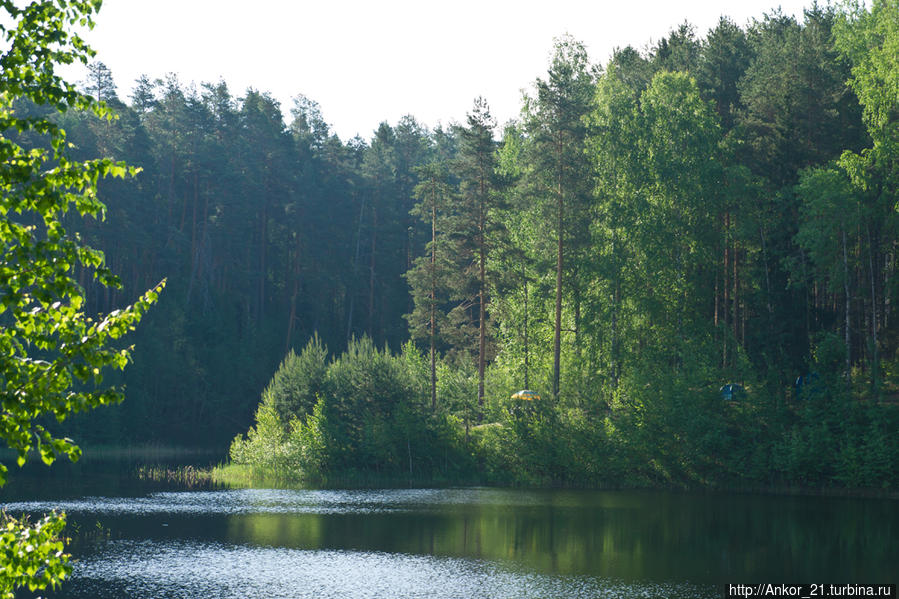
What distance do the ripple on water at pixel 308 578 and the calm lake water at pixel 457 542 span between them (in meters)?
0.05

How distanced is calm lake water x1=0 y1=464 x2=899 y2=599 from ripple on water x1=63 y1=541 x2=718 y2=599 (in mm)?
52

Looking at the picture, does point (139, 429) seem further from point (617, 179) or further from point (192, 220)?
point (617, 179)

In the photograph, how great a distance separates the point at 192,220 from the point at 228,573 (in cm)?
5952

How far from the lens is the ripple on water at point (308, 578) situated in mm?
21125

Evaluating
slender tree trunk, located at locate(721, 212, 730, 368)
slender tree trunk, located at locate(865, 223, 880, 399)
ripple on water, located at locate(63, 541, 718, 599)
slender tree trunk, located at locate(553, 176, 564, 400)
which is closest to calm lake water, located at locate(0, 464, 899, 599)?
ripple on water, located at locate(63, 541, 718, 599)

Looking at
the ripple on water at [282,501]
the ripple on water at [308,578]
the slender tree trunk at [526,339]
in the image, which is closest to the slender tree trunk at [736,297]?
the slender tree trunk at [526,339]

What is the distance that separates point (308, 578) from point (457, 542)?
21.2ft

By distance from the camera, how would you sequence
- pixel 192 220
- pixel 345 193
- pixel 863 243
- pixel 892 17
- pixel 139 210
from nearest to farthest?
pixel 892 17 < pixel 863 243 < pixel 139 210 < pixel 192 220 < pixel 345 193

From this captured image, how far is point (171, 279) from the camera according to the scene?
7562cm

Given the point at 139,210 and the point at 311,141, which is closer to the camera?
the point at 139,210

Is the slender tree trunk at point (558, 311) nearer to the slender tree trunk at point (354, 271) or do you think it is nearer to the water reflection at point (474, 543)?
the water reflection at point (474, 543)

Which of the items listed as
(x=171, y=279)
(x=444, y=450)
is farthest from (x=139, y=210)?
(x=444, y=450)

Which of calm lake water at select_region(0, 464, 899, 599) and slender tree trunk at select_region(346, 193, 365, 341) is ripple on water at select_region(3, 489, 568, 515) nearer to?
calm lake water at select_region(0, 464, 899, 599)

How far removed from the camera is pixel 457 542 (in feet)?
92.3
